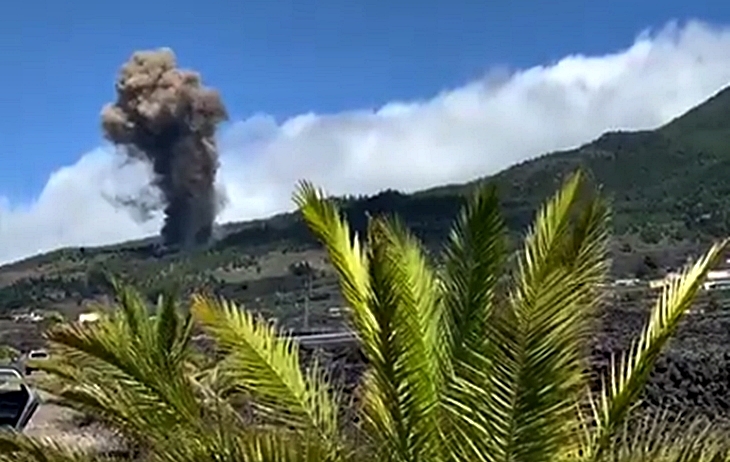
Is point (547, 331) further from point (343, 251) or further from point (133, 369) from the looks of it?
point (133, 369)

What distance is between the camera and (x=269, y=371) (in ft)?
25.8

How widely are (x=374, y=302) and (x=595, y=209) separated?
1044mm

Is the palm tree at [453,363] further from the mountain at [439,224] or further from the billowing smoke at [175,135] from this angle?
the billowing smoke at [175,135]

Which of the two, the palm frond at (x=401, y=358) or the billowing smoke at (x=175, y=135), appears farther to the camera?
the billowing smoke at (x=175, y=135)

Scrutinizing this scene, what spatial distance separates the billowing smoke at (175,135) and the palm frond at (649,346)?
78.0m

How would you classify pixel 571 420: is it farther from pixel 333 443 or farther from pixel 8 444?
pixel 8 444

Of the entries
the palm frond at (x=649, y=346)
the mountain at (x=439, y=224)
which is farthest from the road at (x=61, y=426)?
the mountain at (x=439, y=224)

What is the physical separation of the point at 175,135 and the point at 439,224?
42480 millimetres

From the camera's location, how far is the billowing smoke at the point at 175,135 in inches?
3563

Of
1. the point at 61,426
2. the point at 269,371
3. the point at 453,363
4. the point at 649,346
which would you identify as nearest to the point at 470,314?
the point at 453,363

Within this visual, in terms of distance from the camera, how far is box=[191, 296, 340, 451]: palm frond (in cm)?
782

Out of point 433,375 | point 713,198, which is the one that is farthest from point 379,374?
point 713,198

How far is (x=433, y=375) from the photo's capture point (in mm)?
7285

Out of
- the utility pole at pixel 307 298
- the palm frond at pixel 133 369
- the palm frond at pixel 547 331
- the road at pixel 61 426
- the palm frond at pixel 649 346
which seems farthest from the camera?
the utility pole at pixel 307 298
